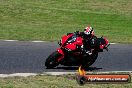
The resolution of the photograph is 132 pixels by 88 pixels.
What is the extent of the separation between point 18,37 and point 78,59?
20.9ft

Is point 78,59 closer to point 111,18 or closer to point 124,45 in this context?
point 124,45

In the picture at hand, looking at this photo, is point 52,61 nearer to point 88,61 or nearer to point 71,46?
Result: point 71,46

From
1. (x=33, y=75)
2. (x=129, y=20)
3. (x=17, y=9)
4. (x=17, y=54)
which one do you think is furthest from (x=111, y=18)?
(x=33, y=75)

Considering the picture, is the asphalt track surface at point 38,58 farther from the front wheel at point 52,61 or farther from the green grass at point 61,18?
the green grass at point 61,18

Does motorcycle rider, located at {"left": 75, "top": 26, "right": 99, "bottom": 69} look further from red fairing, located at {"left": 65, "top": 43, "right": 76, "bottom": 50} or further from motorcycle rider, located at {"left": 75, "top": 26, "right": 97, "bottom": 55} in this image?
red fairing, located at {"left": 65, "top": 43, "right": 76, "bottom": 50}

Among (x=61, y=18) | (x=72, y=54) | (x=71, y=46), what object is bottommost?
(x=61, y=18)

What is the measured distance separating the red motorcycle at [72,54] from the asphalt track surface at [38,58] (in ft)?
0.72

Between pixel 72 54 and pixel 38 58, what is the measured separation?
1.92 metres

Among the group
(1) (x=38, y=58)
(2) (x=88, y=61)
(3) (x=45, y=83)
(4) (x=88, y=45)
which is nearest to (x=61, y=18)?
(1) (x=38, y=58)

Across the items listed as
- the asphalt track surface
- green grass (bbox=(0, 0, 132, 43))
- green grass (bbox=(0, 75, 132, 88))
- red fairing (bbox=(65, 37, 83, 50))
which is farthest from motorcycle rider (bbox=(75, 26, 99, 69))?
green grass (bbox=(0, 0, 132, 43))

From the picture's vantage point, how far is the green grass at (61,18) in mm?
22609

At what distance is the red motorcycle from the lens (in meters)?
15.1

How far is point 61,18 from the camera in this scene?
28.1 m

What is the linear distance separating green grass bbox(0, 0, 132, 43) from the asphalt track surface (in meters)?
1.79
